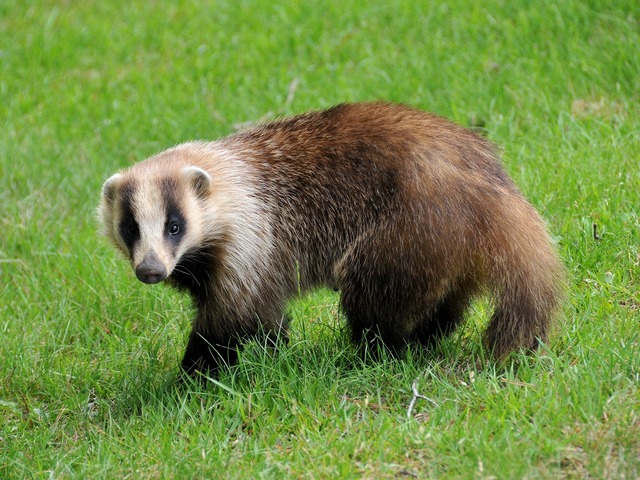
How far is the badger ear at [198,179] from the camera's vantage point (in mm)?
6047

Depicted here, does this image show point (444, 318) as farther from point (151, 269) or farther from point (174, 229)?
point (151, 269)

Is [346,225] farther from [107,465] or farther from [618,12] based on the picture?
[618,12]

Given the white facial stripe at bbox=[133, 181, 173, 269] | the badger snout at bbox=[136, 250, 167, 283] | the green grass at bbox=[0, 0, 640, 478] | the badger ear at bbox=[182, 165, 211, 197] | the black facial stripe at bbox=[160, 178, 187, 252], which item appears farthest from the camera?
the badger ear at bbox=[182, 165, 211, 197]

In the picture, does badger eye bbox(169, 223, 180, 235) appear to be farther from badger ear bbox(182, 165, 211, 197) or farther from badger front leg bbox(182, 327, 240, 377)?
badger front leg bbox(182, 327, 240, 377)

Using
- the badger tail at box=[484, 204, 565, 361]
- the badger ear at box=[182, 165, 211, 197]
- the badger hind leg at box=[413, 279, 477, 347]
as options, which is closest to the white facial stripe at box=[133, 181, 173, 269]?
the badger ear at box=[182, 165, 211, 197]

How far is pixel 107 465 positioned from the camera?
5.31 metres

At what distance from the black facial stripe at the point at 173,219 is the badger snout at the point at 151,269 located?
11.6 inches

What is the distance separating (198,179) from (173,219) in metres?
0.32

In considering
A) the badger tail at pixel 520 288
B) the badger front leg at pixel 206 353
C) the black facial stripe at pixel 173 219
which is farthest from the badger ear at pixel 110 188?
the badger tail at pixel 520 288

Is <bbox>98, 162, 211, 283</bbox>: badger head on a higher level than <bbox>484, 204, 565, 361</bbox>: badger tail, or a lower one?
higher

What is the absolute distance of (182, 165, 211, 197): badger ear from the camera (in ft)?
19.8

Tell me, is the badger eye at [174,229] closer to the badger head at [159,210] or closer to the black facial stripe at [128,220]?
the badger head at [159,210]

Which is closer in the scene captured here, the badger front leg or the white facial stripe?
the white facial stripe

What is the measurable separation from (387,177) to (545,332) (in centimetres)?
131
